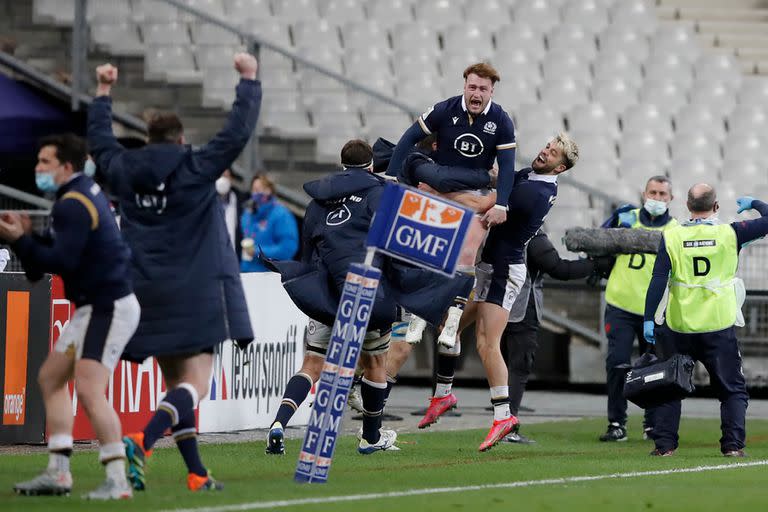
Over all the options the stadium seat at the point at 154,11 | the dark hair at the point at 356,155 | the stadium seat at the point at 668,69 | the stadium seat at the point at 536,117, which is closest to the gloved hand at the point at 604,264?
the dark hair at the point at 356,155

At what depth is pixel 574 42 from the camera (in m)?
22.2

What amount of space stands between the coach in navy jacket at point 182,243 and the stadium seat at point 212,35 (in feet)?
33.4

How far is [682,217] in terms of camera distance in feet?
63.4

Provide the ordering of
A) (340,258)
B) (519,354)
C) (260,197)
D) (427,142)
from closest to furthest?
1. (340,258)
2. (427,142)
3. (519,354)
4. (260,197)

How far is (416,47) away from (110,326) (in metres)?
14.0

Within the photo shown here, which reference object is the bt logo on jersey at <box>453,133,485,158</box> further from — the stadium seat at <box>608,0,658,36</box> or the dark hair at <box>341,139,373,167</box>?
the stadium seat at <box>608,0,658,36</box>

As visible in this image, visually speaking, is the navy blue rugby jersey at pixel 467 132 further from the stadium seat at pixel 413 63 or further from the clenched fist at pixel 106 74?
the stadium seat at pixel 413 63

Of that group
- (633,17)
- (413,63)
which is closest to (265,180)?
(413,63)

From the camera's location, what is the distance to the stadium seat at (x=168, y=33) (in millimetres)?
18781

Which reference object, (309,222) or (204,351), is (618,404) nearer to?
(309,222)

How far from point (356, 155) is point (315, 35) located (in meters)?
10.5

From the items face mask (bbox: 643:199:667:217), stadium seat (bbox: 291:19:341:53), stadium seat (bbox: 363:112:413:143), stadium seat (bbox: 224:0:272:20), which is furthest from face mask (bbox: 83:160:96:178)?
stadium seat (bbox: 224:0:272:20)

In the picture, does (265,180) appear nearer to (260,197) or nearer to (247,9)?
(260,197)

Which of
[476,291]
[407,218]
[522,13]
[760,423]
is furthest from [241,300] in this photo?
[522,13]
